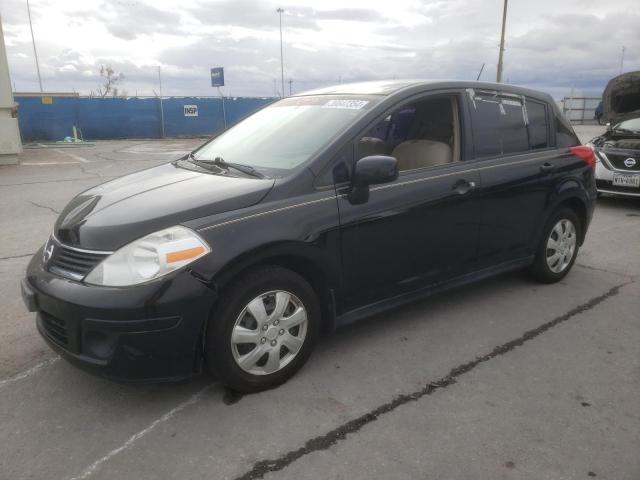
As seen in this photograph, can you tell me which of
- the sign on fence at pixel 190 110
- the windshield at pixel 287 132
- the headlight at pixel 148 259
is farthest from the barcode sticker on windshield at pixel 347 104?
the sign on fence at pixel 190 110

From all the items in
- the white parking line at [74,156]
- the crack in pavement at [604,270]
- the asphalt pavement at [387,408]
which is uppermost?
the asphalt pavement at [387,408]

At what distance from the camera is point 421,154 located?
149 inches

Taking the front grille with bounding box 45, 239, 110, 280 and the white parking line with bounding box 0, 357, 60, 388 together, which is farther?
the white parking line with bounding box 0, 357, 60, 388

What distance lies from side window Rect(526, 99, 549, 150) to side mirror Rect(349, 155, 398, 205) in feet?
5.88

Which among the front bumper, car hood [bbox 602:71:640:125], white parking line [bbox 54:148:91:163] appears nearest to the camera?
the front bumper

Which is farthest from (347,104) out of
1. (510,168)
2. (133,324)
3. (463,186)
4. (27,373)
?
(27,373)

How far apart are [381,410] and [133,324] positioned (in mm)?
1324

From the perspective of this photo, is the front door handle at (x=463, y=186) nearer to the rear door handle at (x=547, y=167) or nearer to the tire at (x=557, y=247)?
the rear door handle at (x=547, y=167)

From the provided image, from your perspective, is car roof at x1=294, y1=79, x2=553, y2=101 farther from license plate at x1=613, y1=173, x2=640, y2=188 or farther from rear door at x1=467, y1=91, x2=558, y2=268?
license plate at x1=613, y1=173, x2=640, y2=188

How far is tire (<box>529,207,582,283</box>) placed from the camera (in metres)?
4.45

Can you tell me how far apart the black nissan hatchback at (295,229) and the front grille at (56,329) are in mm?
13

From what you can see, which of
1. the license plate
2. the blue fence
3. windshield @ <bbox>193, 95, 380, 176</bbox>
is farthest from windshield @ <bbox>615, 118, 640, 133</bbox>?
the blue fence

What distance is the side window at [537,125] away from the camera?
4.28m

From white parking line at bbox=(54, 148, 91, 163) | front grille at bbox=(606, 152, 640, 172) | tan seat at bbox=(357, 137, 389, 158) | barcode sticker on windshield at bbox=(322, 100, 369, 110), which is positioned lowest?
white parking line at bbox=(54, 148, 91, 163)
